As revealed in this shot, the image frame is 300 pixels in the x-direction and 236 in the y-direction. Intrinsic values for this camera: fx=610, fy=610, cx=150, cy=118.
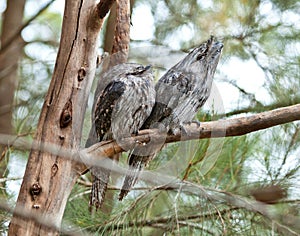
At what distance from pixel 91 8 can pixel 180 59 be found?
0.23m

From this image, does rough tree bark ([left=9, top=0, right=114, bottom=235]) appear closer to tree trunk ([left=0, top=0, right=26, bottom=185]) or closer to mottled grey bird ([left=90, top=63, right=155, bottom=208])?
mottled grey bird ([left=90, top=63, right=155, bottom=208])

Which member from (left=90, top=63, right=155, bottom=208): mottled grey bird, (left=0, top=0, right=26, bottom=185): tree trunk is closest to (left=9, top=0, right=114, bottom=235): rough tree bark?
(left=90, top=63, right=155, bottom=208): mottled grey bird

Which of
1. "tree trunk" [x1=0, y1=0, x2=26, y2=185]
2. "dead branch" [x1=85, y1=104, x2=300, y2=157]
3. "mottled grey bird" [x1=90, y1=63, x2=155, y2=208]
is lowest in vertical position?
"dead branch" [x1=85, y1=104, x2=300, y2=157]

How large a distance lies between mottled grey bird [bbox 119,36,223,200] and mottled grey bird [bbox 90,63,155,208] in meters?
0.02

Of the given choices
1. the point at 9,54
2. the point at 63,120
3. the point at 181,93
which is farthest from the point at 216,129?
the point at 9,54

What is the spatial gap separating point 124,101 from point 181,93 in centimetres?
12

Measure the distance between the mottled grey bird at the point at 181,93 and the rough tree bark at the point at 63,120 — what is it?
5.5 inches

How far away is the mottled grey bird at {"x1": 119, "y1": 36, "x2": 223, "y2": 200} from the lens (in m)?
1.28

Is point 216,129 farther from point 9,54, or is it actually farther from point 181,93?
point 9,54

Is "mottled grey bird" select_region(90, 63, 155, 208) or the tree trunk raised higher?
the tree trunk

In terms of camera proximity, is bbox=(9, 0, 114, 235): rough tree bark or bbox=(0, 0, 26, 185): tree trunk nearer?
bbox=(9, 0, 114, 235): rough tree bark

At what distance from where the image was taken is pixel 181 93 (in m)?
1.29

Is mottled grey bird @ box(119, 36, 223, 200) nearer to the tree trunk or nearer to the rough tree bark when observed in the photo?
the rough tree bark

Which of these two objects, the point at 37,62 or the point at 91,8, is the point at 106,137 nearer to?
the point at 91,8
